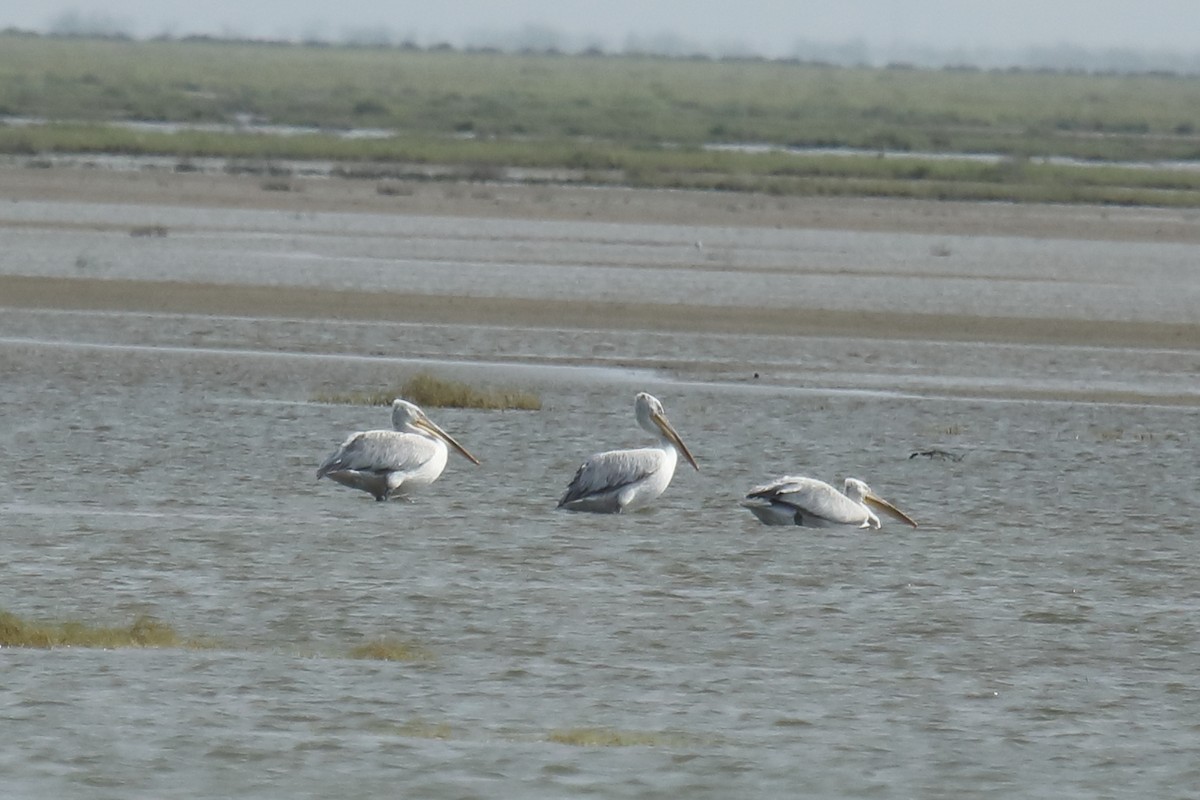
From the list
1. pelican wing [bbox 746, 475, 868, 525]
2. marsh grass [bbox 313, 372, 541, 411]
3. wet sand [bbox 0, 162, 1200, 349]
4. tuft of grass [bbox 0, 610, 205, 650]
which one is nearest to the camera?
tuft of grass [bbox 0, 610, 205, 650]

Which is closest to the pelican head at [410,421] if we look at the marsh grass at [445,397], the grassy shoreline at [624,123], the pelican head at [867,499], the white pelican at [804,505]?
the white pelican at [804,505]

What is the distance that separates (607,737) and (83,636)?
217cm

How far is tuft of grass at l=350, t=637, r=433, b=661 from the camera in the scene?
864cm

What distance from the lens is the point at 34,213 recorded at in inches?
1438

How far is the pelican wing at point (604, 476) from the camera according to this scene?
39.0 feet

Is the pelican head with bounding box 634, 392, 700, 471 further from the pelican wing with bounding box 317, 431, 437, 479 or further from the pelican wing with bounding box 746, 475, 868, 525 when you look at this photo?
the pelican wing with bounding box 317, 431, 437, 479

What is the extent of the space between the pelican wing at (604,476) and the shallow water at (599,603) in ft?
0.52

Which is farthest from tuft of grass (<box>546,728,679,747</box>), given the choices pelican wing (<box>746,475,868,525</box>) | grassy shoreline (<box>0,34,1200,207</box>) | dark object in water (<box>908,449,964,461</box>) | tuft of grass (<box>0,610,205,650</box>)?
grassy shoreline (<box>0,34,1200,207</box>)

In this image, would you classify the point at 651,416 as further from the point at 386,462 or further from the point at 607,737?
the point at 607,737

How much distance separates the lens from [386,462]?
12062mm

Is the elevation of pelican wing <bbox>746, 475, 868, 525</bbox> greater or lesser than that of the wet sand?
A: greater

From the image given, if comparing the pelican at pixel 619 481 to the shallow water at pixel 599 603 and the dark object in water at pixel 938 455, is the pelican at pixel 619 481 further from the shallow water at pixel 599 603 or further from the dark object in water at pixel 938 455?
the dark object in water at pixel 938 455

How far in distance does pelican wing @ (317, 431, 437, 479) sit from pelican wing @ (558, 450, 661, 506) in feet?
2.59

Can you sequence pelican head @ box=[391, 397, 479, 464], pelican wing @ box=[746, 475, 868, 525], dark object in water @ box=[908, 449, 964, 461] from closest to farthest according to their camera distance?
pelican wing @ box=[746, 475, 868, 525] → pelican head @ box=[391, 397, 479, 464] → dark object in water @ box=[908, 449, 964, 461]
